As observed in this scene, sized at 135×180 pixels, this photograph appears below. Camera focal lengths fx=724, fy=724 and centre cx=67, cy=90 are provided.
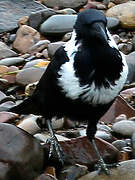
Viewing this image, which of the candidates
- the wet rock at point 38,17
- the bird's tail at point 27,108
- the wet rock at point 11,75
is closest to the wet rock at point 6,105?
the bird's tail at point 27,108

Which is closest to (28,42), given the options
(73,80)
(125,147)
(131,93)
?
(131,93)

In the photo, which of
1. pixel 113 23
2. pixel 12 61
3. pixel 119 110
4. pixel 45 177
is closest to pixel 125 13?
pixel 113 23

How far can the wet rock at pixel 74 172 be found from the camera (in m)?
4.99

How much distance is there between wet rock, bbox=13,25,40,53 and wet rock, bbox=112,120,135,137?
246 cm

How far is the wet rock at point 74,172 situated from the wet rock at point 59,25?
3352 mm

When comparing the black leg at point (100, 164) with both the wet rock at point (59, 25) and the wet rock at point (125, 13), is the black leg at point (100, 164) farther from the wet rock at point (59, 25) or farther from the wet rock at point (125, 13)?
the wet rock at point (125, 13)

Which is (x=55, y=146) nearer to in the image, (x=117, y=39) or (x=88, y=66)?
(x=88, y=66)

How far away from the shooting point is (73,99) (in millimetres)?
4789

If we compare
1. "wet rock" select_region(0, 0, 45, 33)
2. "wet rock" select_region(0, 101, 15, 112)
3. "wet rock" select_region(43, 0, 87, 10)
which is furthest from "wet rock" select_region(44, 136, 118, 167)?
"wet rock" select_region(43, 0, 87, 10)

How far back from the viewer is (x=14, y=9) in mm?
9172

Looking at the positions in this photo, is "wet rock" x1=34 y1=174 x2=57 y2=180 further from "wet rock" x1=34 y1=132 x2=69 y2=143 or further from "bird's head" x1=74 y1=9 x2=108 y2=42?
"bird's head" x1=74 y1=9 x2=108 y2=42

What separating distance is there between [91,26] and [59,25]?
11.9ft

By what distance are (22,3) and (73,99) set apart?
4644 mm

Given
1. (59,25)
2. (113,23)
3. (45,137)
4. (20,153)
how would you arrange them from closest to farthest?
(20,153) < (45,137) < (59,25) < (113,23)
